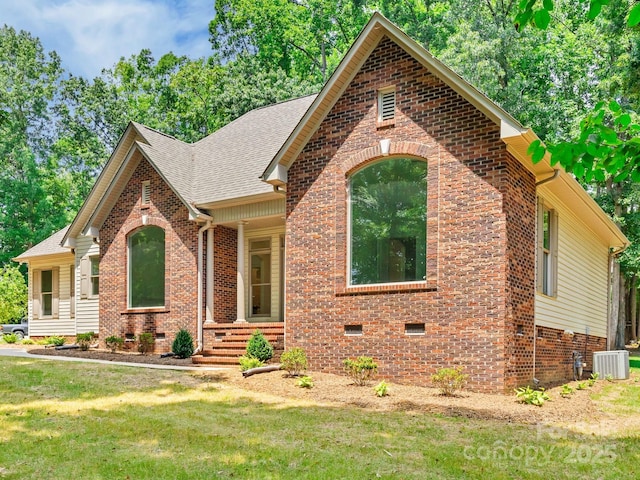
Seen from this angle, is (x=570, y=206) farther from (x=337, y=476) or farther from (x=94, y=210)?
(x=94, y=210)

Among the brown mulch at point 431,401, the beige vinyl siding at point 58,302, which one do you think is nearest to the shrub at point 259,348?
the brown mulch at point 431,401

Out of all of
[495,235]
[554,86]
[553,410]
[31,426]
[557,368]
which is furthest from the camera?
[554,86]

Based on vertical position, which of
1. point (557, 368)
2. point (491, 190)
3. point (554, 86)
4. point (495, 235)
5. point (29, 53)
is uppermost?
point (29, 53)

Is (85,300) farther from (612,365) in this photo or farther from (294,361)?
(612,365)

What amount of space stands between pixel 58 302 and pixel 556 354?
17729 mm

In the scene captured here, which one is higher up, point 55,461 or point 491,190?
point 491,190

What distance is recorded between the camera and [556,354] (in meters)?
13.6

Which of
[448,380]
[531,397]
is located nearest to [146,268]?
[448,380]

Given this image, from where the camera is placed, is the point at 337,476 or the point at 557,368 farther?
the point at 557,368

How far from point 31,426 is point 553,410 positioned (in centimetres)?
720

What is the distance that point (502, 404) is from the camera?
370 inches

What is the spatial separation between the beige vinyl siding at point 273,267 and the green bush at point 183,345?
2.08 metres

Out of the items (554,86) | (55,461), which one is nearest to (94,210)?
(55,461)

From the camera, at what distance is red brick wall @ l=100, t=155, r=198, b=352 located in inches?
620
